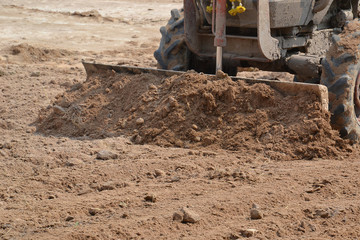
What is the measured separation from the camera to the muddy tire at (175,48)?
22.6 ft

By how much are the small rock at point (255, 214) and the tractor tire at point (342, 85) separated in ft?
6.19

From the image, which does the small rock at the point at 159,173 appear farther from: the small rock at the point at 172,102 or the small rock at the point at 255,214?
the small rock at the point at 255,214

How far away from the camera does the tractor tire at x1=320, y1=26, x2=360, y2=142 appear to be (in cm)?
554

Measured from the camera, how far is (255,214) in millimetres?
4020

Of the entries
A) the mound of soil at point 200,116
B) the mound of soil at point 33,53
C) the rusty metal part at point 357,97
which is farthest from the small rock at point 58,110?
the mound of soil at point 33,53

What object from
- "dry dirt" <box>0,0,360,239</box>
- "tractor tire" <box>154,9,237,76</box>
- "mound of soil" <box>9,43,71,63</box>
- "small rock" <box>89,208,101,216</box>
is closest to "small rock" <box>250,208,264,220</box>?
"dry dirt" <box>0,0,360,239</box>

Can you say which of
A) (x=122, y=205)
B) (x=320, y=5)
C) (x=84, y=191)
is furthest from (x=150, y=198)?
(x=320, y=5)

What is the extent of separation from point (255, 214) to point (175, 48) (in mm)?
3262

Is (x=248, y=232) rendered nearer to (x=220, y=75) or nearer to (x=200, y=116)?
(x=200, y=116)

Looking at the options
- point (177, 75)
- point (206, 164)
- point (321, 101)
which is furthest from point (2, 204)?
point (321, 101)

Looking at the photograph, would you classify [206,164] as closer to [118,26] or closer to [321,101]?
[321,101]

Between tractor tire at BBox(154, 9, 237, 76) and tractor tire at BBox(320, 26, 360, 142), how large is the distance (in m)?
1.57

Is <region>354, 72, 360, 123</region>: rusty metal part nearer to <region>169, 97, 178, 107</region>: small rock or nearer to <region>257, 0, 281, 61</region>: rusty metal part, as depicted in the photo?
<region>257, 0, 281, 61</region>: rusty metal part

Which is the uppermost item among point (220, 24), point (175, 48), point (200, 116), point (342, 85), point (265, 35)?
point (220, 24)
